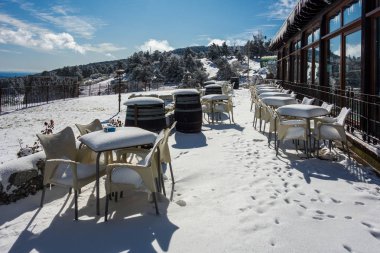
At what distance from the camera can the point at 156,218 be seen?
120 inches

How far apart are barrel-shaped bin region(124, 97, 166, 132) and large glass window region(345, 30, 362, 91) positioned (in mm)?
3852

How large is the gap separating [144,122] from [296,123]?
8.22 ft

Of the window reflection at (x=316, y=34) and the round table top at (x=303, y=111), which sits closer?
the round table top at (x=303, y=111)

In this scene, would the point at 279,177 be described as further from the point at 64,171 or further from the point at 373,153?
the point at 64,171

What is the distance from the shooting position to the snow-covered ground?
8.45 feet

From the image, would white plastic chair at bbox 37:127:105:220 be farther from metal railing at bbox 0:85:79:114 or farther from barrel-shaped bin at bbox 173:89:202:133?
metal railing at bbox 0:85:79:114

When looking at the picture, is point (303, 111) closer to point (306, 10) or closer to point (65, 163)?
point (65, 163)

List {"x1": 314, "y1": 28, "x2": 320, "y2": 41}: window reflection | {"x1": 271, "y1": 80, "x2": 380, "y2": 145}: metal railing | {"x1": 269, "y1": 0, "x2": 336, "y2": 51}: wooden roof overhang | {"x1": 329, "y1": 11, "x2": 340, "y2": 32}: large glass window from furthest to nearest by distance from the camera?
{"x1": 314, "y1": 28, "x2": 320, "y2": 41}: window reflection < {"x1": 269, "y1": 0, "x2": 336, "y2": 51}: wooden roof overhang < {"x1": 329, "y1": 11, "x2": 340, "y2": 32}: large glass window < {"x1": 271, "y1": 80, "x2": 380, "y2": 145}: metal railing

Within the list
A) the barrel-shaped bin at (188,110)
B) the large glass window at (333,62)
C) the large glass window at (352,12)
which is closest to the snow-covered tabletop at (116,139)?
the barrel-shaped bin at (188,110)

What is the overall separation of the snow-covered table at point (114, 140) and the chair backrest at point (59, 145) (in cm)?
46

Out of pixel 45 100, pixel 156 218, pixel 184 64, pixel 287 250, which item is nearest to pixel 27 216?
pixel 156 218

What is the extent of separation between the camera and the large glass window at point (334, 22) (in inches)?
293

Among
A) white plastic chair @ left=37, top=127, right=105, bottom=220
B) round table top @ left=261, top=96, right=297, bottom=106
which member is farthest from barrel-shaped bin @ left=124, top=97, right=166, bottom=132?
round table top @ left=261, top=96, right=297, bottom=106

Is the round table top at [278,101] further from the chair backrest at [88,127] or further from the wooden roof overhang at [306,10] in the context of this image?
the chair backrest at [88,127]
